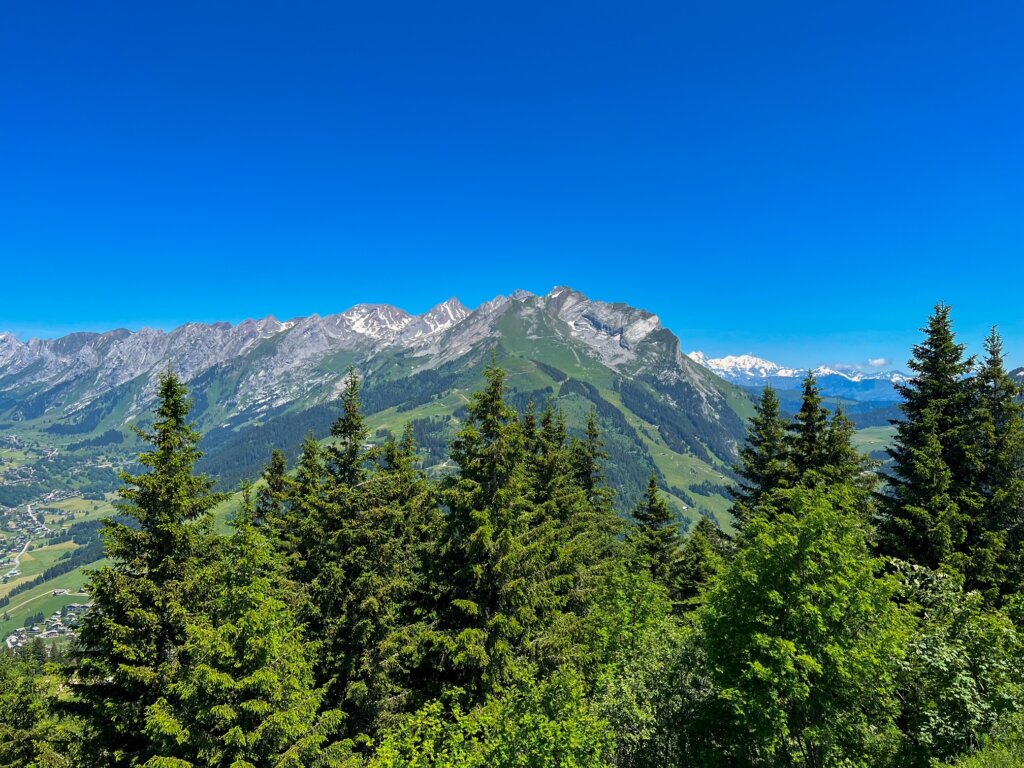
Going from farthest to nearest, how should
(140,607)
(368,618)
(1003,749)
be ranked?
(368,618) → (140,607) → (1003,749)

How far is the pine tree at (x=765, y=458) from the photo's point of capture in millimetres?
32406

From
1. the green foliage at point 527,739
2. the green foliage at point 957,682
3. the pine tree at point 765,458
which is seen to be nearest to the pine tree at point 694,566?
the pine tree at point 765,458

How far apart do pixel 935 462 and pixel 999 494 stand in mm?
2761

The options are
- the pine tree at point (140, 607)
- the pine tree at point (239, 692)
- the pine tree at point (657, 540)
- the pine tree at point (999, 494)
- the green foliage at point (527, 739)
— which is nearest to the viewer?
the green foliage at point (527, 739)

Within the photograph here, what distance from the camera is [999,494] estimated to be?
23516mm

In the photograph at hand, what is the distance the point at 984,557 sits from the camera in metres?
23.2

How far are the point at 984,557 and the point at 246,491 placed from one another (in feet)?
105

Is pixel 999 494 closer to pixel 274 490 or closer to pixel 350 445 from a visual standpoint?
pixel 350 445

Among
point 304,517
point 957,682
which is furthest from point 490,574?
point 957,682

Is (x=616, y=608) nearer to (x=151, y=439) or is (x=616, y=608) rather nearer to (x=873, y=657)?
(x=873, y=657)

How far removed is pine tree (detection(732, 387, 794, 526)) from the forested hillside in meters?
2.07

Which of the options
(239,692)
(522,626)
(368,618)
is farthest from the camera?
(368,618)

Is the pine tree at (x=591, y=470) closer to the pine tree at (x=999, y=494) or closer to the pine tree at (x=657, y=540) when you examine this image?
the pine tree at (x=657, y=540)

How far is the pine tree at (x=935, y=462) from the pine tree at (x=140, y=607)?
3101 cm
